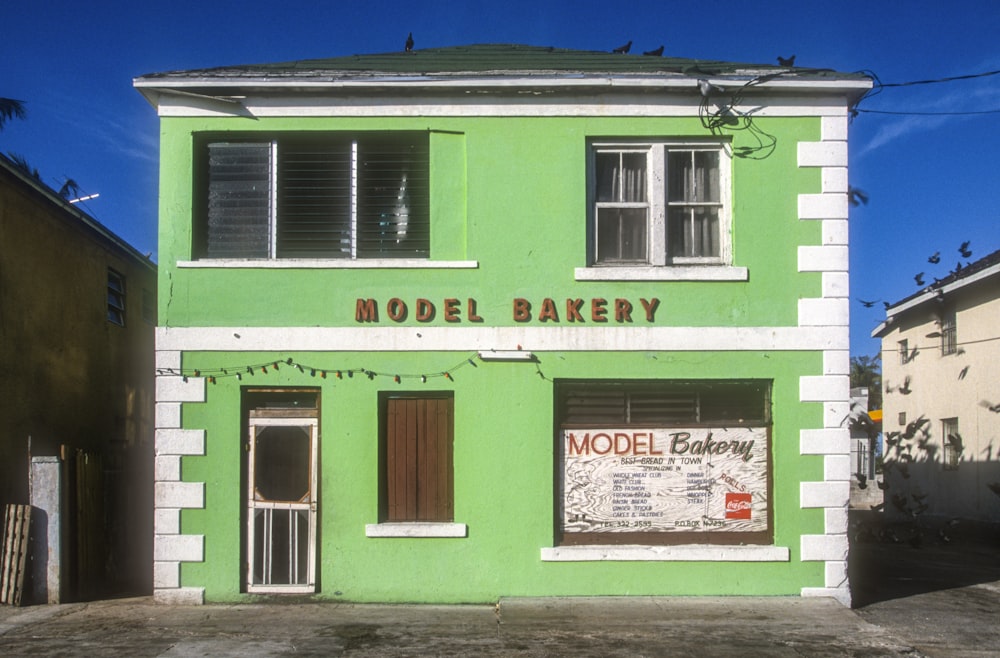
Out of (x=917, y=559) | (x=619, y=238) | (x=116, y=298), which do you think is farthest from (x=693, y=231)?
(x=116, y=298)

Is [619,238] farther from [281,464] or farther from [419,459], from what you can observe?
[281,464]

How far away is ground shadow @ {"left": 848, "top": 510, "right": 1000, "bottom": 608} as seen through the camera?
12031mm

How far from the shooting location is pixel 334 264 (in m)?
10.9

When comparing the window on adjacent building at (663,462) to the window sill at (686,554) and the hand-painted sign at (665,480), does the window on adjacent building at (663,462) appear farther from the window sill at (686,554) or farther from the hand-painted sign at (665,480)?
the window sill at (686,554)

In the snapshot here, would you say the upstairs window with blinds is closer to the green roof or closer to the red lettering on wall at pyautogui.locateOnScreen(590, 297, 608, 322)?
the green roof

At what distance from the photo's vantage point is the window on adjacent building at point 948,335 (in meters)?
21.5

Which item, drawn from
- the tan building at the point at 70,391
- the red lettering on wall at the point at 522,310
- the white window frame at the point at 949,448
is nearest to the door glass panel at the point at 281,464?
the tan building at the point at 70,391

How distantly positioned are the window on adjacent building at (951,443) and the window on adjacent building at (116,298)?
55.6 feet

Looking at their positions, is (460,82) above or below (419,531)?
above

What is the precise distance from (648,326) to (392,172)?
345 centimetres

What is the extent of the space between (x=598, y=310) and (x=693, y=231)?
1.51 metres

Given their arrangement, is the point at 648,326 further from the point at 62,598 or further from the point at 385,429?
the point at 62,598

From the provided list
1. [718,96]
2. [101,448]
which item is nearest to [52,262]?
[101,448]

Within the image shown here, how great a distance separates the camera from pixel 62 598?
10.8 m
